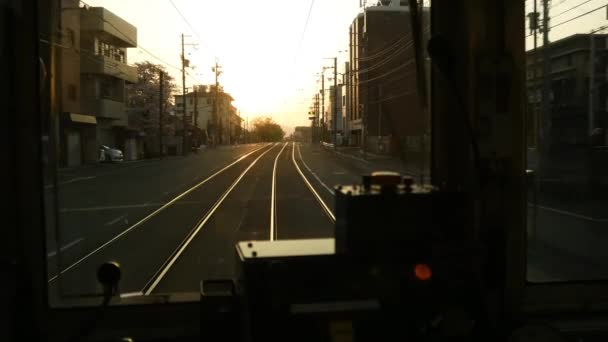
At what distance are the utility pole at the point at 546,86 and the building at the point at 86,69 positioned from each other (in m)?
2.05

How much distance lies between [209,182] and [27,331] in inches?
646

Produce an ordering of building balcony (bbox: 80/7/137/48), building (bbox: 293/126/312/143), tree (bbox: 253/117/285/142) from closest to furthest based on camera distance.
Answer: building balcony (bbox: 80/7/137/48) → building (bbox: 293/126/312/143) → tree (bbox: 253/117/285/142)

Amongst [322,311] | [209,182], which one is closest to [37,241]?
[322,311]

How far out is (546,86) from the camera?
281 cm

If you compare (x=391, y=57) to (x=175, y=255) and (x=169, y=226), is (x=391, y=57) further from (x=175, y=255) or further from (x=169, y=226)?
(x=169, y=226)

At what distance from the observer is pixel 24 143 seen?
212 cm

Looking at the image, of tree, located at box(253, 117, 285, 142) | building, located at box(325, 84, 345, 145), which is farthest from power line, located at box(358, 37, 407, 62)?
tree, located at box(253, 117, 285, 142)

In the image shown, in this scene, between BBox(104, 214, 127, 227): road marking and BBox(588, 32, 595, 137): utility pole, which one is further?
BBox(104, 214, 127, 227): road marking

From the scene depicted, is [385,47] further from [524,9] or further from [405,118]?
[524,9]

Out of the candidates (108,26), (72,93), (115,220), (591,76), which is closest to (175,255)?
(115,220)

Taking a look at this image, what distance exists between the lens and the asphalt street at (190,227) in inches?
113

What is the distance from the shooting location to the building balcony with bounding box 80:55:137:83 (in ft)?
9.77

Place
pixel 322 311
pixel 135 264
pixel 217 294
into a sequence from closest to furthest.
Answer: pixel 322 311 < pixel 217 294 < pixel 135 264

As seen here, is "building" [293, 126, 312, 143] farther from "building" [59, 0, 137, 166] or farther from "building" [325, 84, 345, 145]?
"building" [59, 0, 137, 166]
